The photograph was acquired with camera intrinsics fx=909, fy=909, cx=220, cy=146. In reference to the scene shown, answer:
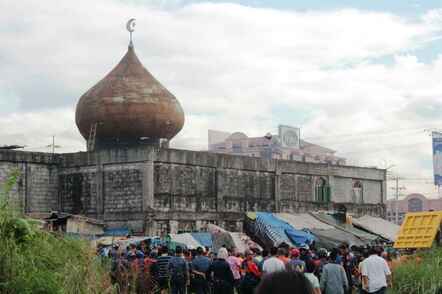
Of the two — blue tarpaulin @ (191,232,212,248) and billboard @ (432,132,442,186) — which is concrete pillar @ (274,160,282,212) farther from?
blue tarpaulin @ (191,232,212,248)

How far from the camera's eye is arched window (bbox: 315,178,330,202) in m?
40.9

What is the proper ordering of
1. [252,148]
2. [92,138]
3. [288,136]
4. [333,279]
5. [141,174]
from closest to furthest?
[333,279] < [141,174] < [92,138] < [288,136] < [252,148]

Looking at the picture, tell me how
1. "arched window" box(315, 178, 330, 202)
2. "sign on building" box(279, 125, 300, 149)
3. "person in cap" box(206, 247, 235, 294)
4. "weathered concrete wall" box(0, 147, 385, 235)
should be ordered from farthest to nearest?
1. "sign on building" box(279, 125, 300, 149)
2. "arched window" box(315, 178, 330, 202)
3. "weathered concrete wall" box(0, 147, 385, 235)
4. "person in cap" box(206, 247, 235, 294)

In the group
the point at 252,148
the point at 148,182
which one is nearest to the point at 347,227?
the point at 148,182

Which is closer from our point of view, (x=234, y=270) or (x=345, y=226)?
(x=234, y=270)

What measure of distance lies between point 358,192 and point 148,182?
13.4 metres

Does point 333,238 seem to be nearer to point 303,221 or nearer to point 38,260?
point 303,221

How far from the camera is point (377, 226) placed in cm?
3881

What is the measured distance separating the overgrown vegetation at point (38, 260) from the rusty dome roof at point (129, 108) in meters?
24.6

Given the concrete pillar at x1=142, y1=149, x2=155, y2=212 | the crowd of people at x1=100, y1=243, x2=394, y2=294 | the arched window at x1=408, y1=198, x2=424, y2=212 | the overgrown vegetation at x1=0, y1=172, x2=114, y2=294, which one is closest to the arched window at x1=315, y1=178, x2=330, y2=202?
the concrete pillar at x1=142, y1=149, x2=155, y2=212

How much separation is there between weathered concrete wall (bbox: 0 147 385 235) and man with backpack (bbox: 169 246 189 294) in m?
15.8

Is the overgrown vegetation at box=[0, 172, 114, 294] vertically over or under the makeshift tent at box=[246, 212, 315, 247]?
over

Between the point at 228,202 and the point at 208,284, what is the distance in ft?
63.2

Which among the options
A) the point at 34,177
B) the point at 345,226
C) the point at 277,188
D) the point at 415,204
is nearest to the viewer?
the point at 34,177
